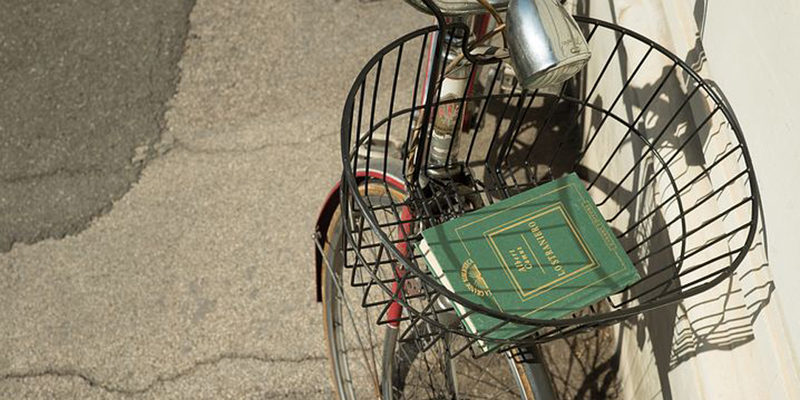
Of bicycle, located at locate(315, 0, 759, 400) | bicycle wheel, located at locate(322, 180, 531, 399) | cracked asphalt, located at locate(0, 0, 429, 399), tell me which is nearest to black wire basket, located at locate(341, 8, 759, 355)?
bicycle, located at locate(315, 0, 759, 400)

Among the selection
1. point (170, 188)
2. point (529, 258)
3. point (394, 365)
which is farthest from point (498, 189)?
point (170, 188)

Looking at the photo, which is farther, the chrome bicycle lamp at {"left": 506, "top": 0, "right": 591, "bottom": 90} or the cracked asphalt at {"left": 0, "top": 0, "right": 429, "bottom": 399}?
the cracked asphalt at {"left": 0, "top": 0, "right": 429, "bottom": 399}

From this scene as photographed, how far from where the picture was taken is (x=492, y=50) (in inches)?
41.2

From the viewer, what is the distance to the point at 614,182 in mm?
1838

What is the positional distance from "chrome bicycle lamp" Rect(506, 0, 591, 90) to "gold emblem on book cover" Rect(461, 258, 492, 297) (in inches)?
10.6

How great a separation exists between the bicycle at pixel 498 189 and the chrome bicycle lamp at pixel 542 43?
0.20ft

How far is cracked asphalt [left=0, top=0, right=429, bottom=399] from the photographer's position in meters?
2.08

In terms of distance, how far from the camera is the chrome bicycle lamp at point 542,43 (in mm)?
850

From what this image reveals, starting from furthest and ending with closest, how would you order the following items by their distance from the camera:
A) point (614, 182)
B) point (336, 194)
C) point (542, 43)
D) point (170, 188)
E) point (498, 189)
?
point (170, 188)
point (614, 182)
point (336, 194)
point (498, 189)
point (542, 43)

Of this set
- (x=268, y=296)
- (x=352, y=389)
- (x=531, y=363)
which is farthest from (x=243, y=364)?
(x=531, y=363)

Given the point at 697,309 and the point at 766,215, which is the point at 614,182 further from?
the point at 766,215

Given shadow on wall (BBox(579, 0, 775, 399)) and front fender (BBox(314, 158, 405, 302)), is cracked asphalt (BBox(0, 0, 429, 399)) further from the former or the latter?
shadow on wall (BBox(579, 0, 775, 399))

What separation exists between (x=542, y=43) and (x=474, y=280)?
1.11ft

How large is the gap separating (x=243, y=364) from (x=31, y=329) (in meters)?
0.69
